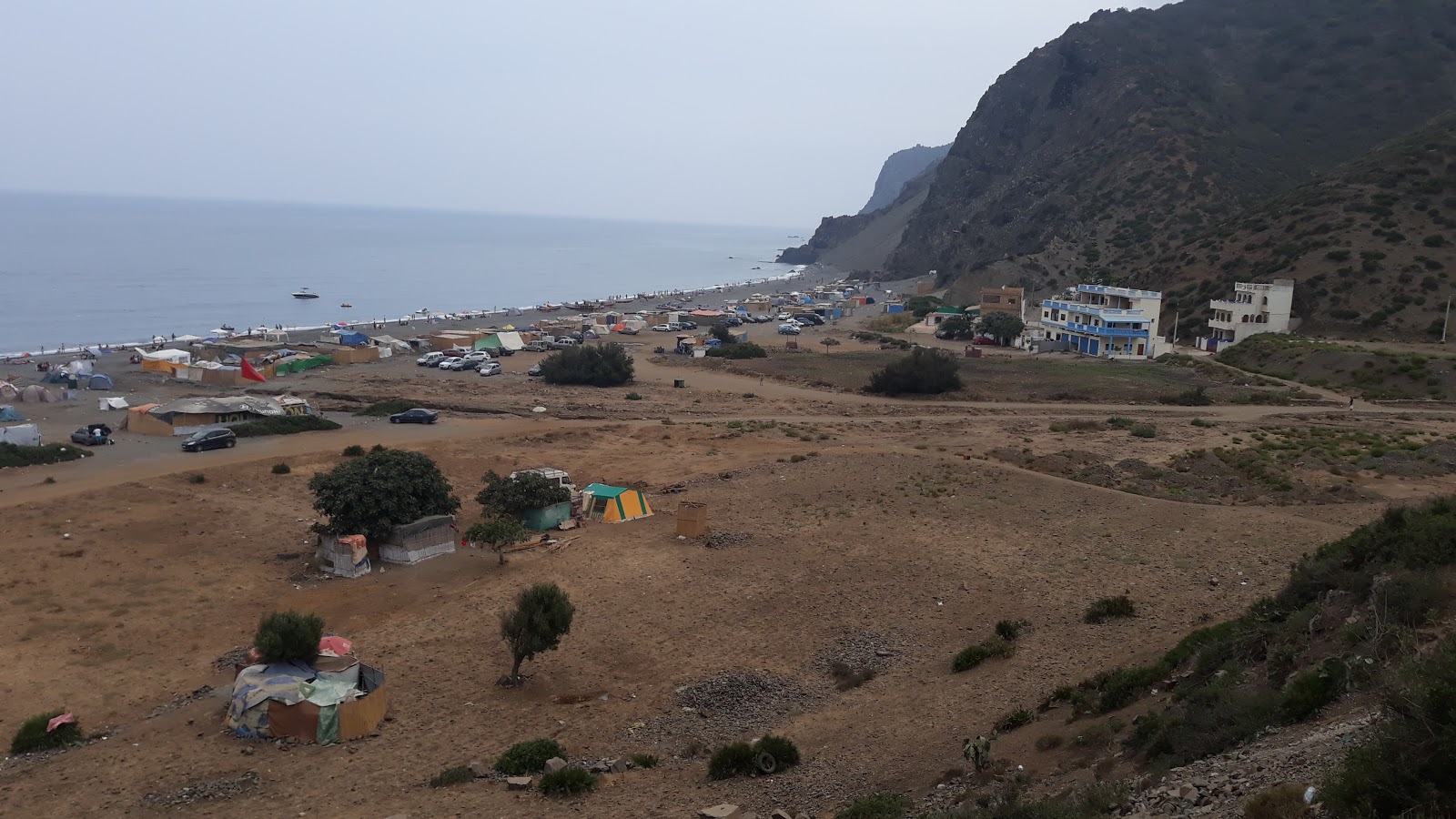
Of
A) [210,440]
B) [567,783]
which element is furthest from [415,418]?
[567,783]

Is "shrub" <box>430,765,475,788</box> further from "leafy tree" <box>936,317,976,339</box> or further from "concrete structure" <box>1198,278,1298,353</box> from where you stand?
"leafy tree" <box>936,317,976,339</box>

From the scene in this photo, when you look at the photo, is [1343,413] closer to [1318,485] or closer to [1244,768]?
[1318,485]

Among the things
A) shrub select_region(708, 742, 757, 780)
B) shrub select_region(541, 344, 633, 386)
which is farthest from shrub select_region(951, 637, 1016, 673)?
shrub select_region(541, 344, 633, 386)

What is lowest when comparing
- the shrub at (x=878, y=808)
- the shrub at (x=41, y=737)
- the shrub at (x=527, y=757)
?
the shrub at (x=41, y=737)

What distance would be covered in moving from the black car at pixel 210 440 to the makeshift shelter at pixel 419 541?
14629mm

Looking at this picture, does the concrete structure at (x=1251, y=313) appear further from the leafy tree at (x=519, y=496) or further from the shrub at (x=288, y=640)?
the shrub at (x=288, y=640)

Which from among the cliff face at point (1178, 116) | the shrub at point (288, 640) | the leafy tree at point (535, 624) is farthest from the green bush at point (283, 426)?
the cliff face at point (1178, 116)

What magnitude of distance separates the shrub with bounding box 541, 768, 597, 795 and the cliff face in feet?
265

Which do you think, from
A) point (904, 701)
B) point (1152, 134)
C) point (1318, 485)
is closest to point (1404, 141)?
point (1152, 134)

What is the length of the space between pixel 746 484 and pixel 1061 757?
17.5m

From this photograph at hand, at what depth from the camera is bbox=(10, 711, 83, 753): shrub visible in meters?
13.0

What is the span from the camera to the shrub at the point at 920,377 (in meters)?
47.2

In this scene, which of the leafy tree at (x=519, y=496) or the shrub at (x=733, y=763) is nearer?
the shrub at (x=733, y=763)

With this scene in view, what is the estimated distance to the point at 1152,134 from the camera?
101 metres
